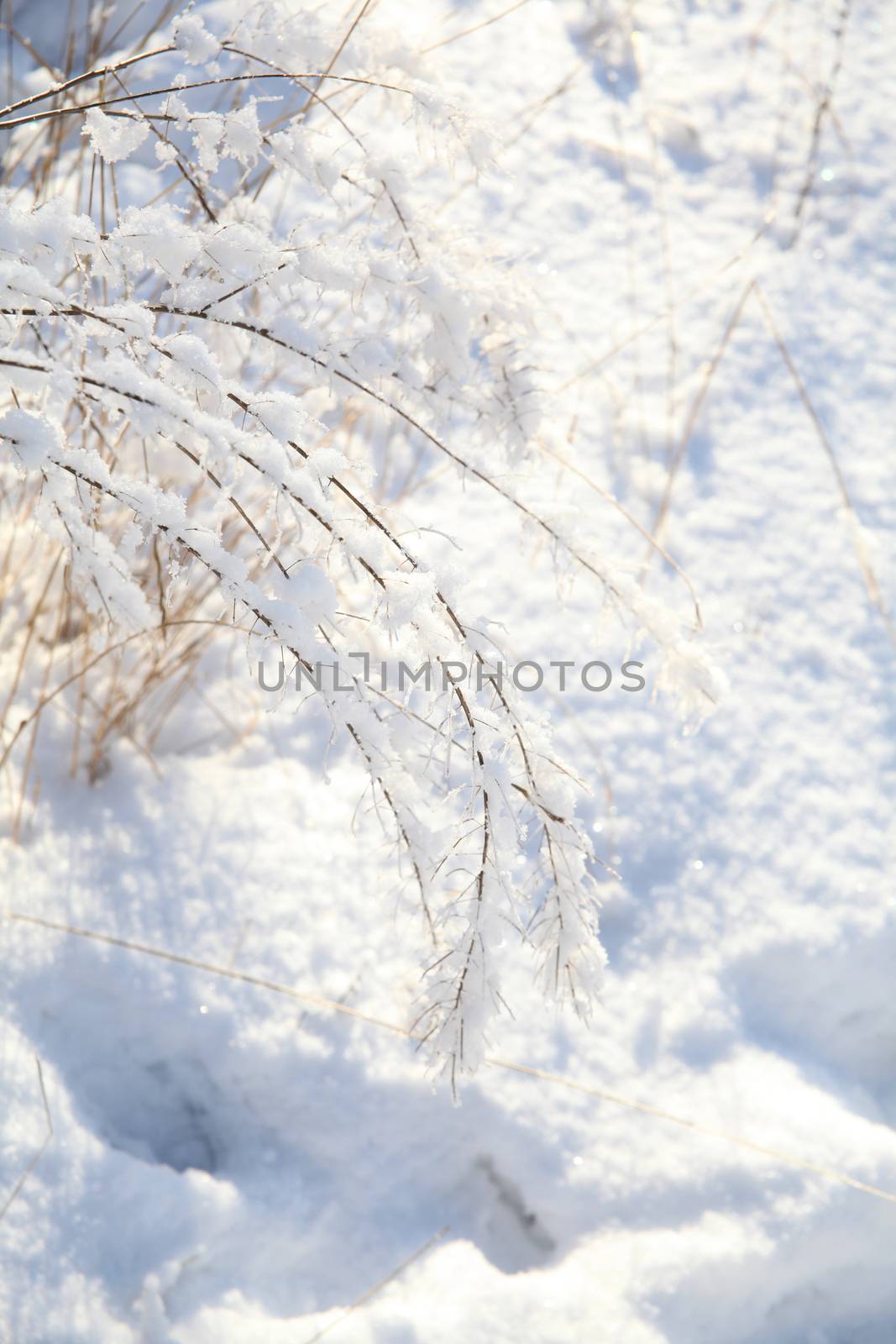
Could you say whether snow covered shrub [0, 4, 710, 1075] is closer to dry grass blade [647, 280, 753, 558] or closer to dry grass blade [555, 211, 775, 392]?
dry grass blade [647, 280, 753, 558]

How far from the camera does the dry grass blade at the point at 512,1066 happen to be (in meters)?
0.95

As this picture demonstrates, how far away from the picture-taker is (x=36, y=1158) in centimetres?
85

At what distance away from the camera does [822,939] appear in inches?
43.3

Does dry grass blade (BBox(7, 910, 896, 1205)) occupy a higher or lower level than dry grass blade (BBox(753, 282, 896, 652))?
lower

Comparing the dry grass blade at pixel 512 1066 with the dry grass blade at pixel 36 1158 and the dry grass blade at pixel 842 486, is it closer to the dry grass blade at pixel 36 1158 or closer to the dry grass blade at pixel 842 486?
the dry grass blade at pixel 36 1158

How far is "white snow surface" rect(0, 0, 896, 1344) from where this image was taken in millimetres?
866

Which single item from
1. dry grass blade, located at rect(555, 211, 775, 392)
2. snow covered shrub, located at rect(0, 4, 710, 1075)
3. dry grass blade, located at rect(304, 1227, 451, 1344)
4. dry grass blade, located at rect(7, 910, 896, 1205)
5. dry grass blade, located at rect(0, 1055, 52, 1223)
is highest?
dry grass blade, located at rect(555, 211, 775, 392)

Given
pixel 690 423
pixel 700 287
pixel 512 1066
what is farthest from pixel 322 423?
pixel 700 287

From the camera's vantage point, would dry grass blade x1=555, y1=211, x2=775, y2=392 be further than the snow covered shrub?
Yes

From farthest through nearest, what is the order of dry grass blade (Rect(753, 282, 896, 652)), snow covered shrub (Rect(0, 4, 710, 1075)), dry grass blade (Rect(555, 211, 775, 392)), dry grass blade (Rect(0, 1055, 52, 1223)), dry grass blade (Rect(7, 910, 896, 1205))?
dry grass blade (Rect(555, 211, 775, 392))
dry grass blade (Rect(753, 282, 896, 652))
dry grass blade (Rect(7, 910, 896, 1205))
dry grass blade (Rect(0, 1055, 52, 1223))
snow covered shrub (Rect(0, 4, 710, 1075))

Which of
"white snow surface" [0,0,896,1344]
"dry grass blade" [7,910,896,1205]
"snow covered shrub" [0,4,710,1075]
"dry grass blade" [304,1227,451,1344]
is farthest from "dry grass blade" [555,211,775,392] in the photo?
"dry grass blade" [304,1227,451,1344]

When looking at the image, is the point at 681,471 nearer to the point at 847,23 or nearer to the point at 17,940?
the point at 17,940

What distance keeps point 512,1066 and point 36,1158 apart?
18.4 inches

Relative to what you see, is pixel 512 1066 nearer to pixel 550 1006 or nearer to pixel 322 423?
pixel 550 1006
